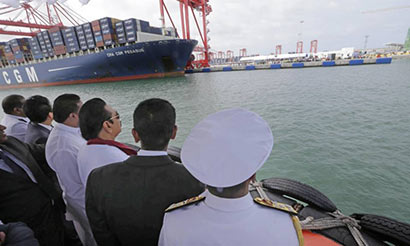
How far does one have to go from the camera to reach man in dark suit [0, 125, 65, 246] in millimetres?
1550

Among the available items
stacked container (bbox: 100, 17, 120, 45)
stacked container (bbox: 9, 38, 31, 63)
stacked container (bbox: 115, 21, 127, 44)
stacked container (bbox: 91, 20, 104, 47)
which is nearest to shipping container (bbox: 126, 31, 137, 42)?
stacked container (bbox: 115, 21, 127, 44)

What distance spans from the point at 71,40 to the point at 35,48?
725 cm

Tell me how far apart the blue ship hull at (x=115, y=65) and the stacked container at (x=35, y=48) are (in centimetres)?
139

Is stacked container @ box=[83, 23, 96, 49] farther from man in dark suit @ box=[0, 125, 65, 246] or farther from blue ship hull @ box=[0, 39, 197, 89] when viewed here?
man in dark suit @ box=[0, 125, 65, 246]

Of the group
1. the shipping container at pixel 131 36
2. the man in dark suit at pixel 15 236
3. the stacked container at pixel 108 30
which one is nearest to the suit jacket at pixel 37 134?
the man in dark suit at pixel 15 236

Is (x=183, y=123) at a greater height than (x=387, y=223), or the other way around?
(x=387, y=223)

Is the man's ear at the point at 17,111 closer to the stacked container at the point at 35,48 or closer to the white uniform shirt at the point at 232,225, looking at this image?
the white uniform shirt at the point at 232,225

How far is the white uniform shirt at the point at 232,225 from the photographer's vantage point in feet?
2.26

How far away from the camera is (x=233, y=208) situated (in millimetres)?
704

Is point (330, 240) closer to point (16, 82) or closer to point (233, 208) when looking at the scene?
point (233, 208)

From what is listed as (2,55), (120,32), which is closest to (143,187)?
(120,32)

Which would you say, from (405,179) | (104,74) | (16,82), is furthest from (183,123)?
(16,82)

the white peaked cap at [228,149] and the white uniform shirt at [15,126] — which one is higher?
the white peaked cap at [228,149]

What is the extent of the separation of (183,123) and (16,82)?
38.7 m
